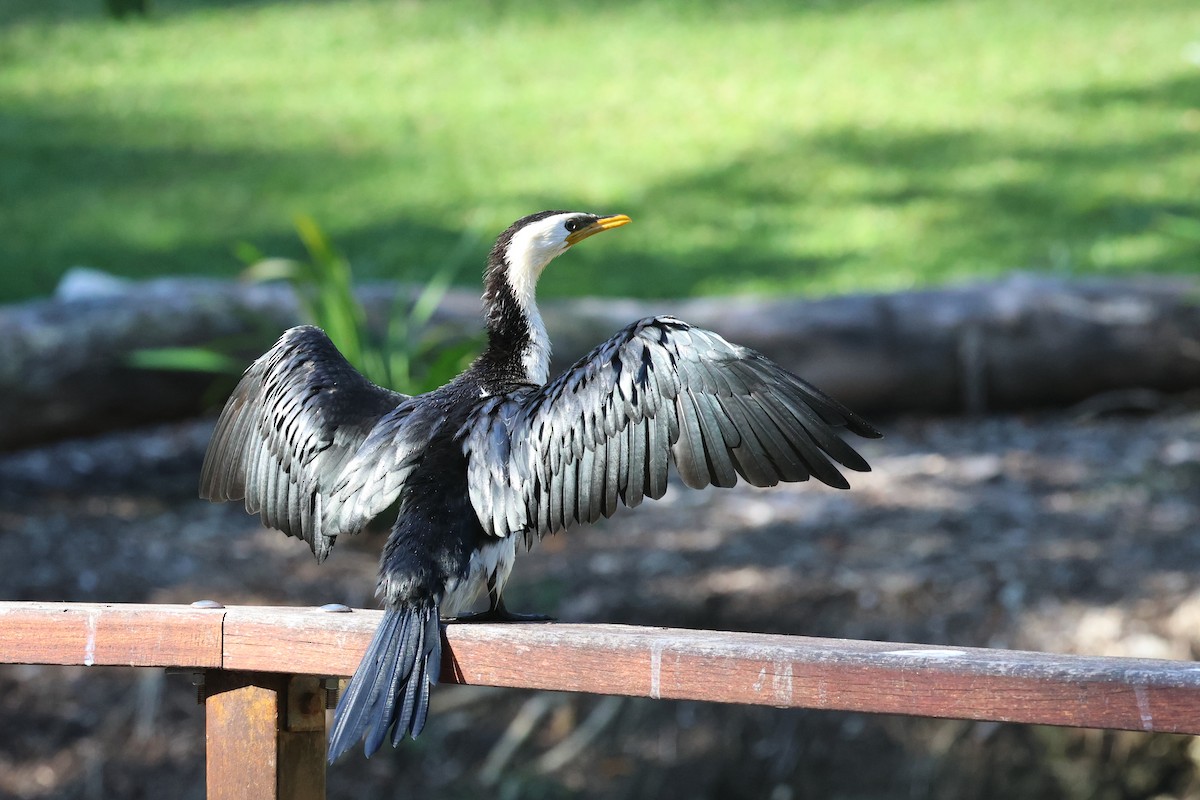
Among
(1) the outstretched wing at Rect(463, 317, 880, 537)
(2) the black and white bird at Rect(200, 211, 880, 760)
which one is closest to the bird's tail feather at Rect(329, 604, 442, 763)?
(2) the black and white bird at Rect(200, 211, 880, 760)

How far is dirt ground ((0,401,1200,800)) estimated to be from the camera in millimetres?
4805

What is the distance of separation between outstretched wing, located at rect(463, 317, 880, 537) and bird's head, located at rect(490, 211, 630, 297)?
1.68ft

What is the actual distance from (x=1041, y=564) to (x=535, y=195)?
17.6ft

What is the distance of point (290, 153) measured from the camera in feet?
36.3

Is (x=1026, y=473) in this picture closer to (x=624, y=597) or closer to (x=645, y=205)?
(x=624, y=597)

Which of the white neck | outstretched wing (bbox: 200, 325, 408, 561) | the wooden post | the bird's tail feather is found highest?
the white neck

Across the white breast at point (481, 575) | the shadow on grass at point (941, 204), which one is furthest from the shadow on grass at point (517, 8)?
the white breast at point (481, 575)

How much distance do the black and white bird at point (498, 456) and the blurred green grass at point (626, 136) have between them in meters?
5.61

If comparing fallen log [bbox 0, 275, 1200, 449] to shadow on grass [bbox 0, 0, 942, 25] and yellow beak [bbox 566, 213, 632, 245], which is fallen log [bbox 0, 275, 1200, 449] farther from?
shadow on grass [bbox 0, 0, 942, 25]

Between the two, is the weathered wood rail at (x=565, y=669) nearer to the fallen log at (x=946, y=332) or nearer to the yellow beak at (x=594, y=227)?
the yellow beak at (x=594, y=227)

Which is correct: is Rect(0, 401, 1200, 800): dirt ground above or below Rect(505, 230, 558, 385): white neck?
below

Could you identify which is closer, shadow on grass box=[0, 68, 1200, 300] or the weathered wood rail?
the weathered wood rail

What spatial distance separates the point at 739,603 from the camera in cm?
530

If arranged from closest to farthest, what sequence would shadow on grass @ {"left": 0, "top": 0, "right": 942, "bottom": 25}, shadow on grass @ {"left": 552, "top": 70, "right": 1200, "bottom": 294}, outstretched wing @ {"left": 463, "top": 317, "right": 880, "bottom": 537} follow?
outstretched wing @ {"left": 463, "top": 317, "right": 880, "bottom": 537}
shadow on grass @ {"left": 552, "top": 70, "right": 1200, "bottom": 294}
shadow on grass @ {"left": 0, "top": 0, "right": 942, "bottom": 25}
